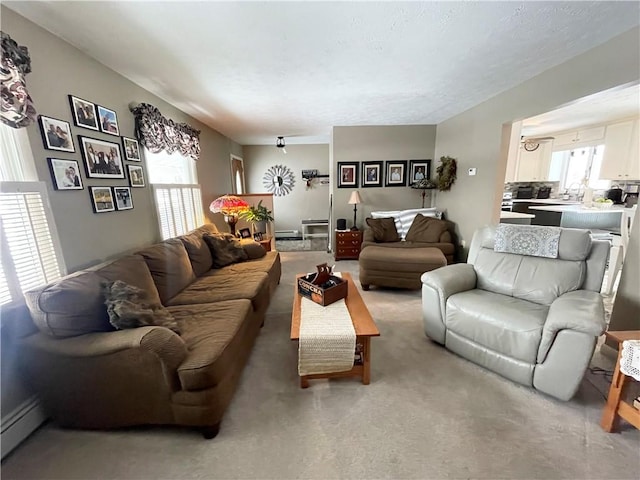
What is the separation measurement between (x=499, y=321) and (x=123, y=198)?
10.3 feet

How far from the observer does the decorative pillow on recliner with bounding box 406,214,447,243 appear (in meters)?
3.87

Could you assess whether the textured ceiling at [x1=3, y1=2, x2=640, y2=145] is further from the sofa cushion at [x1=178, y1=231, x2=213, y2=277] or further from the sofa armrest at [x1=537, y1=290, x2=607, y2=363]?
the sofa armrest at [x1=537, y1=290, x2=607, y2=363]

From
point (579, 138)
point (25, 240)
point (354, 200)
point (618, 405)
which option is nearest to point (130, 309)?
point (25, 240)

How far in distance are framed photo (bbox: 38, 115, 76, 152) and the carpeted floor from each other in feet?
5.62

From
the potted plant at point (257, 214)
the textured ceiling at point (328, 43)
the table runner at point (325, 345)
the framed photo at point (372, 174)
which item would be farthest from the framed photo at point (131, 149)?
the framed photo at point (372, 174)

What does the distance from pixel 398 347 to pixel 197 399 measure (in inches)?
60.8

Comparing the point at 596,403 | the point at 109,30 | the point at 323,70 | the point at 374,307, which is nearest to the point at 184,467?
the point at 374,307

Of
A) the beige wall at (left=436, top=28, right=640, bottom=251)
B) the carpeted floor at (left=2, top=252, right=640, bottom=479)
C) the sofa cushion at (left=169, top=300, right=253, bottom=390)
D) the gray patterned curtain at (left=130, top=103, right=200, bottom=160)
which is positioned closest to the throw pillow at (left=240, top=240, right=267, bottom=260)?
the sofa cushion at (left=169, top=300, right=253, bottom=390)

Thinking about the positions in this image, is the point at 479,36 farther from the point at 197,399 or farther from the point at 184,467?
the point at 184,467

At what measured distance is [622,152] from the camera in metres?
4.35

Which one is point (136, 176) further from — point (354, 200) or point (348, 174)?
point (348, 174)

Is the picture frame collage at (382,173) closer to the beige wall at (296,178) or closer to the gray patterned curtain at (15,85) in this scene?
the beige wall at (296,178)

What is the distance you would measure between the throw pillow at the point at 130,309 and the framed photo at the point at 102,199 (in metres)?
0.82

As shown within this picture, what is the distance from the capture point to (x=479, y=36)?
5.74 feet
